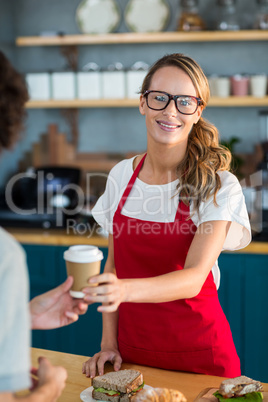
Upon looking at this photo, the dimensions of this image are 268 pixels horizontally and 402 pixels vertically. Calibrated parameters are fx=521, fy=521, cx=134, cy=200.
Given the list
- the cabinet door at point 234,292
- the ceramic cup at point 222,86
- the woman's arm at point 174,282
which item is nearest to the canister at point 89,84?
the ceramic cup at point 222,86

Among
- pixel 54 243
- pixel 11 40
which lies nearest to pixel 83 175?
pixel 54 243

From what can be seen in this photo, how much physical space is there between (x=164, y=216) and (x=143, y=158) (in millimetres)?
246

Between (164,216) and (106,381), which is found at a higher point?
(164,216)

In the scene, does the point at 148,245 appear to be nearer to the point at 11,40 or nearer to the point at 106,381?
the point at 106,381

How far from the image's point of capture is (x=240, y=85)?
3.13 metres

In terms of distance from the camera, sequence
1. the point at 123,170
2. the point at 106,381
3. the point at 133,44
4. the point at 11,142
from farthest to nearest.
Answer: the point at 133,44 → the point at 123,170 → the point at 106,381 → the point at 11,142

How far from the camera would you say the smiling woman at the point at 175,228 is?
151 cm

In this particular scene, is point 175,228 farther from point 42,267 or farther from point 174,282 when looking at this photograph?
point 42,267

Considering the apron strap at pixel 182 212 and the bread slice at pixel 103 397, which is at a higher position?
the apron strap at pixel 182 212

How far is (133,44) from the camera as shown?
3496 mm

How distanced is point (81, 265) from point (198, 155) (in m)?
0.74

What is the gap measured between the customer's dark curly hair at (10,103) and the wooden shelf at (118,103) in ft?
7.81

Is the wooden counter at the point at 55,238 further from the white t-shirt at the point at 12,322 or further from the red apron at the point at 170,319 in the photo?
the white t-shirt at the point at 12,322

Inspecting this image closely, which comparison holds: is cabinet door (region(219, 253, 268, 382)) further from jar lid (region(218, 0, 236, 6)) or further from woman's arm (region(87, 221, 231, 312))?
jar lid (region(218, 0, 236, 6))
